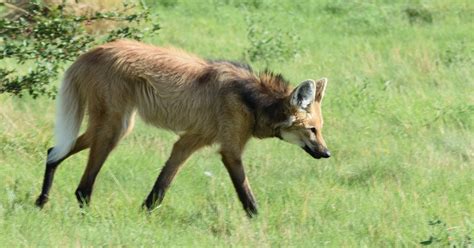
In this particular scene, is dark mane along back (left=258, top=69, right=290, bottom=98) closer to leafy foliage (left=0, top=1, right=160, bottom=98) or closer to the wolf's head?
the wolf's head

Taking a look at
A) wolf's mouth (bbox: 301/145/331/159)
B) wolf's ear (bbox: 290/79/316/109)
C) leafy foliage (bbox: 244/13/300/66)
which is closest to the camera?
wolf's ear (bbox: 290/79/316/109)

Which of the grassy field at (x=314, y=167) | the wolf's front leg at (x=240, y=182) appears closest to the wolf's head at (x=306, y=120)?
the grassy field at (x=314, y=167)

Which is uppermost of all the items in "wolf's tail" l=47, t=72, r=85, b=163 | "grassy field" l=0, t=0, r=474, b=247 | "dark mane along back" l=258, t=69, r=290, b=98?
"dark mane along back" l=258, t=69, r=290, b=98

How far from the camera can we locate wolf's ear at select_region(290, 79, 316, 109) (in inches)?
216

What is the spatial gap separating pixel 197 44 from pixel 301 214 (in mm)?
5130

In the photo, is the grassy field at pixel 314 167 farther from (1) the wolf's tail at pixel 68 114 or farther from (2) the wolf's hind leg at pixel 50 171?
(1) the wolf's tail at pixel 68 114

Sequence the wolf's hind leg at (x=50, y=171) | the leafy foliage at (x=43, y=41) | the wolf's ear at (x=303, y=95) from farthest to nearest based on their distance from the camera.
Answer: the leafy foliage at (x=43, y=41), the wolf's ear at (x=303, y=95), the wolf's hind leg at (x=50, y=171)

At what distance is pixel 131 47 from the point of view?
5699mm

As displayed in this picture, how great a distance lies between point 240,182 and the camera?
214 inches

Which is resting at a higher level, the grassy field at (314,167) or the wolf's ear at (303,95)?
the wolf's ear at (303,95)

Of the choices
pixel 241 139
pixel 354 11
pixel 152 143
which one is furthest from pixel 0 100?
pixel 354 11

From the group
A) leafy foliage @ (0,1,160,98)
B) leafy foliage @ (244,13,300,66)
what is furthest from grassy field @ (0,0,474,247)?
leafy foliage @ (0,1,160,98)

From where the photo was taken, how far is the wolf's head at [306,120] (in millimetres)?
5523

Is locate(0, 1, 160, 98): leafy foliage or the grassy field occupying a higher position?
locate(0, 1, 160, 98): leafy foliage
